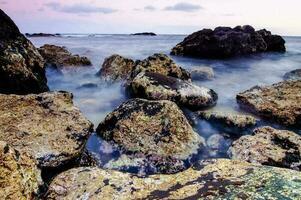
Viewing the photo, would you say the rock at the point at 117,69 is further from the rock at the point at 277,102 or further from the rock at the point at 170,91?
the rock at the point at 277,102

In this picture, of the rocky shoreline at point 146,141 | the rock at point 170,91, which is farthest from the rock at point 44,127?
the rock at point 170,91

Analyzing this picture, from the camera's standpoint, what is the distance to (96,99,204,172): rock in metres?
4.74

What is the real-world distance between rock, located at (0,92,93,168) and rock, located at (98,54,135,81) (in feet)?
12.7

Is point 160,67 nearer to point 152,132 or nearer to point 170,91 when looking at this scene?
point 170,91

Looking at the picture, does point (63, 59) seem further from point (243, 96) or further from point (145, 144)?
point (145, 144)

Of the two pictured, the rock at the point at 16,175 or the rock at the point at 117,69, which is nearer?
the rock at the point at 16,175

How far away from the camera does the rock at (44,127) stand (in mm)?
4074

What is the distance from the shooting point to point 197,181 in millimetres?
3324

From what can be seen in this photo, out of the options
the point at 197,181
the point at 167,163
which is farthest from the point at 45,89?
the point at 197,181

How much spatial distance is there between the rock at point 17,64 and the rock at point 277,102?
12.1 feet

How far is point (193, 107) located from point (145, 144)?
1.98 m

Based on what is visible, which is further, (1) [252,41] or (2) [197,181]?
(1) [252,41]

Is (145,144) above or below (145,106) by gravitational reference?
below

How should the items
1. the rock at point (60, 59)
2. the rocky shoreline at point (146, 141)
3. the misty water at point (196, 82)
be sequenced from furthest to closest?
1. the rock at point (60, 59)
2. the misty water at point (196, 82)
3. the rocky shoreline at point (146, 141)
